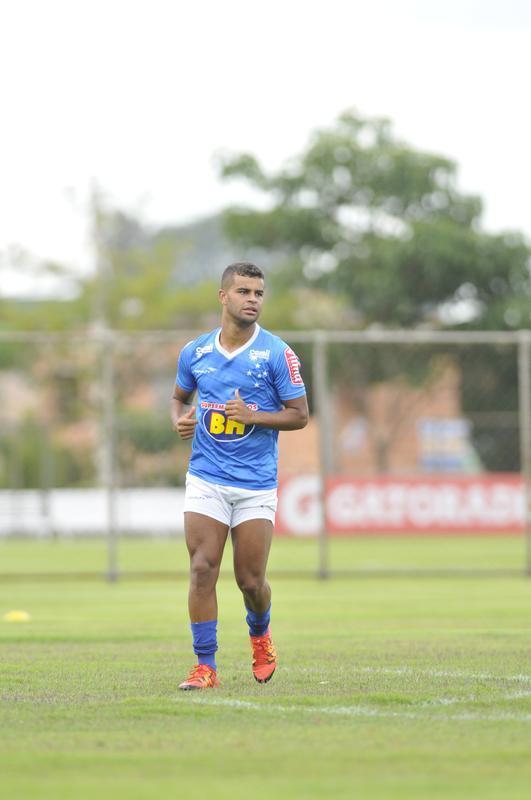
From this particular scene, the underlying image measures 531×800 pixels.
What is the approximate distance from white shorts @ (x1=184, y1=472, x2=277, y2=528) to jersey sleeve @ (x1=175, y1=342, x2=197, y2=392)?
0.58m

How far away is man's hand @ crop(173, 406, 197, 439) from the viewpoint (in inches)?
371

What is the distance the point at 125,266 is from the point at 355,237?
15.9m

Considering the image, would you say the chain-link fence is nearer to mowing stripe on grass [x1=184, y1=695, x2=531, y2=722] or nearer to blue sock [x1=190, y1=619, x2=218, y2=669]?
blue sock [x1=190, y1=619, x2=218, y2=669]

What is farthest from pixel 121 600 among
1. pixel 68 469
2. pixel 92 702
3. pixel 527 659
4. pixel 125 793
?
pixel 68 469

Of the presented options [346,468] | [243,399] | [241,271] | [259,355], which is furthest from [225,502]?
[346,468]

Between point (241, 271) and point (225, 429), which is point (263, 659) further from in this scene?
point (241, 271)

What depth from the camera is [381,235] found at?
4684 cm

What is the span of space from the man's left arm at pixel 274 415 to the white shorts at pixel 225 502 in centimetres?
39

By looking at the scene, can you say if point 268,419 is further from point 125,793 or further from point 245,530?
point 125,793

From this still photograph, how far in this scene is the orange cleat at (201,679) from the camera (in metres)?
9.02

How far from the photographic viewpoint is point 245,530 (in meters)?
9.38

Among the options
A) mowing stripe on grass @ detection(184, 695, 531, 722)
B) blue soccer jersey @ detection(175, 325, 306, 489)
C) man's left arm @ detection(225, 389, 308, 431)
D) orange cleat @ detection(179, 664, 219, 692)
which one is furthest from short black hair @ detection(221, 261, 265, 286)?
mowing stripe on grass @ detection(184, 695, 531, 722)

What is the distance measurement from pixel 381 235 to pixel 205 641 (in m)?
38.3

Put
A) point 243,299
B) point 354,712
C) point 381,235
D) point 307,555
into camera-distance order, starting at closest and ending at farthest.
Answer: point 354,712 → point 243,299 → point 307,555 → point 381,235
